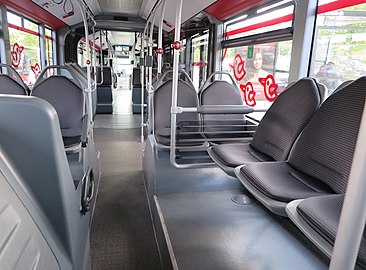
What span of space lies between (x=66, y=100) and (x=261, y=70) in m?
2.08

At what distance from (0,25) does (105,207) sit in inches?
121

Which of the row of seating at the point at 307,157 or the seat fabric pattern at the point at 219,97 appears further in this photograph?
the seat fabric pattern at the point at 219,97

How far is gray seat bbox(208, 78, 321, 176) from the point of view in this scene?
172 centimetres

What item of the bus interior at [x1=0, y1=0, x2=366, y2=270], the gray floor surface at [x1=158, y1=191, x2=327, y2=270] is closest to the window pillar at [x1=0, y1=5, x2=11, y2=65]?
the bus interior at [x1=0, y1=0, x2=366, y2=270]

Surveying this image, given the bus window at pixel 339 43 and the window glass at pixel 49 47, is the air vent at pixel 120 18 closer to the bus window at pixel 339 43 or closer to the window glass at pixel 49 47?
the window glass at pixel 49 47

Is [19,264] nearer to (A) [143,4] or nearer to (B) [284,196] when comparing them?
(B) [284,196]

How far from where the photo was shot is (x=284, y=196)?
1.32 metres

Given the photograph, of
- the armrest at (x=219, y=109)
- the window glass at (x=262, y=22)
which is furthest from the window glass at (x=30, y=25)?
the armrest at (x=219, y=109)

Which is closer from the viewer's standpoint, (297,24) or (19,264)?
(19,264)

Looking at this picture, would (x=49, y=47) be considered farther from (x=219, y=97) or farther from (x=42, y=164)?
(x=42, y=164)

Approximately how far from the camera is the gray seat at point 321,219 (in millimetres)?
965

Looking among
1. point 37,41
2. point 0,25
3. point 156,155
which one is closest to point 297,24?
point 156,155

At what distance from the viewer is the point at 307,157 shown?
5.18 ft

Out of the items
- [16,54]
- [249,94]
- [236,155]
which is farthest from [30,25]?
[236,155]
